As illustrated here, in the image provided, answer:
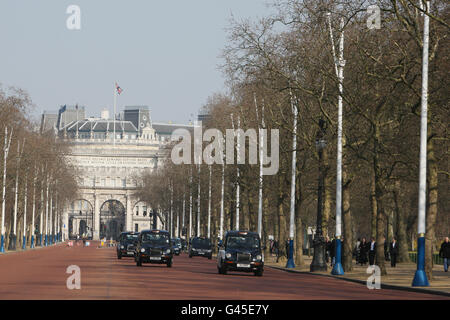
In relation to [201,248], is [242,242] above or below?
above

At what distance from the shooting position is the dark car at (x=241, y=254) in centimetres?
4831

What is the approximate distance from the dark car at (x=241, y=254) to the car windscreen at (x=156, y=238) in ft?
27.3

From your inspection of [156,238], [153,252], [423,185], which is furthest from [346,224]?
[423,185]

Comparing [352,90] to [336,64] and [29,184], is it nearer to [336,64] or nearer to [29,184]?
[336,64]

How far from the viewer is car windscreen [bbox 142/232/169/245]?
57763 mm

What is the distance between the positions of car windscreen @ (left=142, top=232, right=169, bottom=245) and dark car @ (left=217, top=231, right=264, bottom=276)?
832 centimetres

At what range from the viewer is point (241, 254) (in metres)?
48.6

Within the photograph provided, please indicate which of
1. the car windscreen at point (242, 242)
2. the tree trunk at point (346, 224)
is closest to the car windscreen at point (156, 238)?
the car windscreen at point (242, 242)

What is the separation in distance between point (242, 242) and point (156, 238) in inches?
378

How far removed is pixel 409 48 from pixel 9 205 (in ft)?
241

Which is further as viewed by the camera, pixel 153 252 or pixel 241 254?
pixel 153 252

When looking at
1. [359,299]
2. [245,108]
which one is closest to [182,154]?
[245,108]

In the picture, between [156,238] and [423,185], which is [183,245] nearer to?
[156,238]

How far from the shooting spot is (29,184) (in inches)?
4988
